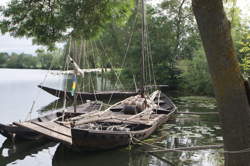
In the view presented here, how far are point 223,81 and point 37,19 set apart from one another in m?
3.54

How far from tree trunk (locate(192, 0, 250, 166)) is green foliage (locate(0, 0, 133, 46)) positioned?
207 cm

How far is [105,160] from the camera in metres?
8.60

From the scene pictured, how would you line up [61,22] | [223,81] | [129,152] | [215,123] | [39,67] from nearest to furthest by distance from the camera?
[223,81], [61,22], [129,152], [215,123], [39,67]

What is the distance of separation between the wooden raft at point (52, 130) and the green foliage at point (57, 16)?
4.20 metres

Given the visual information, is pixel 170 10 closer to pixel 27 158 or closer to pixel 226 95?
pixel 27 158

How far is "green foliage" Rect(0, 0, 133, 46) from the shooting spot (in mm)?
4812

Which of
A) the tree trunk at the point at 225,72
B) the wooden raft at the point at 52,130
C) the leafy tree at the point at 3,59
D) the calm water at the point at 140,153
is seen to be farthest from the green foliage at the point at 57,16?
the leafy tree at the point at 3,59

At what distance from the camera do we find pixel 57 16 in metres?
4.88

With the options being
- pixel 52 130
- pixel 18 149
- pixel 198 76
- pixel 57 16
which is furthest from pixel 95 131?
pixel 198 76

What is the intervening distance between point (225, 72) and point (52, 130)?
6893 mm

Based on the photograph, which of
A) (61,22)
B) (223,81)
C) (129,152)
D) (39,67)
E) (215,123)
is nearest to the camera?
(223,81)

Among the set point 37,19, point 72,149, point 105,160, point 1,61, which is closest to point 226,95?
point 37,19

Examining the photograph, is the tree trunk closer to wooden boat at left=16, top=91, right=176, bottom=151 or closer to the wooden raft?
wooden boat at left=16, top=91, right=176, bottom=151

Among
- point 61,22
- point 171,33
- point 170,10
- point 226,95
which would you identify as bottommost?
point 226,95
